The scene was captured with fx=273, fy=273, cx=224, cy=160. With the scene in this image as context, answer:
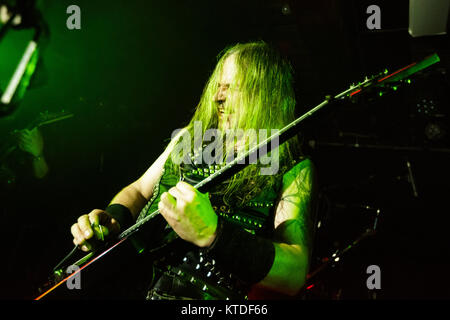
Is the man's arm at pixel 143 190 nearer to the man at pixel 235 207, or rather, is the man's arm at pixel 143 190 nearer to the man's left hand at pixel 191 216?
the man at pixel 235 207

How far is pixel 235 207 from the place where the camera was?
1.60 m

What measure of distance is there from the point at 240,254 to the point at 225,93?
120cm

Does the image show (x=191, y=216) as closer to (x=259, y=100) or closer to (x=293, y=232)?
(x=293, y=232)

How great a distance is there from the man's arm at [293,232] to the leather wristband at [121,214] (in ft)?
3.20

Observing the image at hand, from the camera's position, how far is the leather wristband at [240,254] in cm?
117

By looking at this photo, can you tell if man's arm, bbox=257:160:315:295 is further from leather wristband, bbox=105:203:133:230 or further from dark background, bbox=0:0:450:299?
dark background, bbox=0:0:450:299

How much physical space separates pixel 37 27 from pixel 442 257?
4856mm

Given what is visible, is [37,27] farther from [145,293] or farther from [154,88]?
[154,88]

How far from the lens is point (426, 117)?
4.47 m

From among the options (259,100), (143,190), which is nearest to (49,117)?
(143,190)

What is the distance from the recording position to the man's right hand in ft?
4.93

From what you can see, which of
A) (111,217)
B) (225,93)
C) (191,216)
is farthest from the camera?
(225,93)

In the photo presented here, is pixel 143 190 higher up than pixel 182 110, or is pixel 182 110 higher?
pixel 182 110

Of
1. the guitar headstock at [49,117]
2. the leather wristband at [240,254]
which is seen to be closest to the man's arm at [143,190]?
A: the leather wristband at [240,254]
